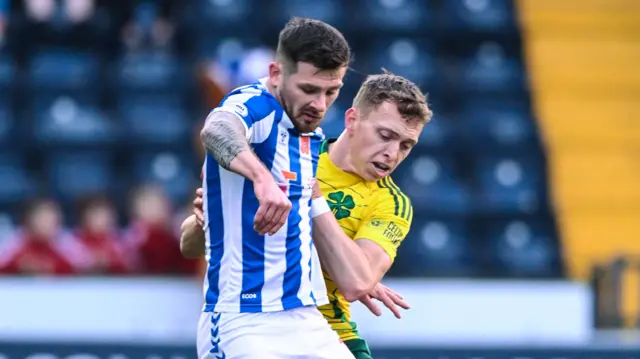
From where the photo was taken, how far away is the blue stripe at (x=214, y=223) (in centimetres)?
360

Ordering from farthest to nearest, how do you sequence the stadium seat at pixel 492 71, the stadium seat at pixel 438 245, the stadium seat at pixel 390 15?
the stadium seat at pixel 390 15 < the stadium seat at pixel 492 71 < the stadium seat at pixel 438 245

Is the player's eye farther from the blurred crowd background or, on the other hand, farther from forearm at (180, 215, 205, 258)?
the blurred crowd background

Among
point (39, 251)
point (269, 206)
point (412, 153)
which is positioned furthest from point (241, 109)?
point (412, 153)

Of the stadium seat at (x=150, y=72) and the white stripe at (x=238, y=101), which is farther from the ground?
the stadium seat at (x=150, y=72)

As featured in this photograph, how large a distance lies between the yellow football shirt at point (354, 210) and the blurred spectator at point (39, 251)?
4184 millimetres

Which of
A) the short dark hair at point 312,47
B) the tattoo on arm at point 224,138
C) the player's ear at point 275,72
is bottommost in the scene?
the tattoo on arm at point 224,138

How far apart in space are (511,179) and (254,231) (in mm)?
7051

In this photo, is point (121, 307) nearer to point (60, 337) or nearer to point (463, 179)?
point (60, 337)

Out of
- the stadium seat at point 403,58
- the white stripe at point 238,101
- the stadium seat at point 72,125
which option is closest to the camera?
the white stripe at point 238,101

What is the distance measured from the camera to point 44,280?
7.78 m

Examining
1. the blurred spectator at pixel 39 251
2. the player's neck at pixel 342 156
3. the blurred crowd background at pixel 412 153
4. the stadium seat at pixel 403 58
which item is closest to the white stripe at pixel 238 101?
the player's neck at pixel 342 156

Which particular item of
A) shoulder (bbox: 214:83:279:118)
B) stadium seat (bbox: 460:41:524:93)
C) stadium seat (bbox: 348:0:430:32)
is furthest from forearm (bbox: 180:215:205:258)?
stadium seat (bbox: 348:0:430:32)

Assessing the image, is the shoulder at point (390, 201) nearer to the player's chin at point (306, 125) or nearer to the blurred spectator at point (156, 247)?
the player's chin at point (306, 125)

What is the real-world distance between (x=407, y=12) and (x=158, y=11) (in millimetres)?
2302
